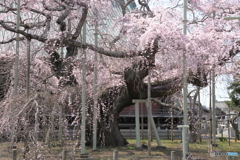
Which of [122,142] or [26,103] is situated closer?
[26,103]

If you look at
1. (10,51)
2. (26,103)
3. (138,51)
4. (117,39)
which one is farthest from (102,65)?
(26,103)

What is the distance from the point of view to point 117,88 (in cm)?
1423

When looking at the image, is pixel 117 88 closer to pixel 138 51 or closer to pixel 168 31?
pixel 138 51

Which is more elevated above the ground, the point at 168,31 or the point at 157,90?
the point at 168,31

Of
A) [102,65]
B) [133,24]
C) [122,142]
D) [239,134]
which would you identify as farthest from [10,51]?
[239,134]

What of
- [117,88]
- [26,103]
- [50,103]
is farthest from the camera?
[117,88]

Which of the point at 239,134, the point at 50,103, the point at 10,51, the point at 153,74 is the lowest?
the point at 239,134

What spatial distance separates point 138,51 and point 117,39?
244 cm

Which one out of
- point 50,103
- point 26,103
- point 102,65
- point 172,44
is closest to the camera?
point 26,103

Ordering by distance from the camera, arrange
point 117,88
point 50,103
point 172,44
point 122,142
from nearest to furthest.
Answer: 1. point 50,103
2. point 172,44
3. point 117,88
4. point 122,142

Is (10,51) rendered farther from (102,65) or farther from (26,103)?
(26,103)

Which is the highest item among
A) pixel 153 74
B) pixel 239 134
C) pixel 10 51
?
pixel 10 51

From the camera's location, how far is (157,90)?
1391 centimetres

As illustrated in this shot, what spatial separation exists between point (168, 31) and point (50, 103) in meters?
4.82
